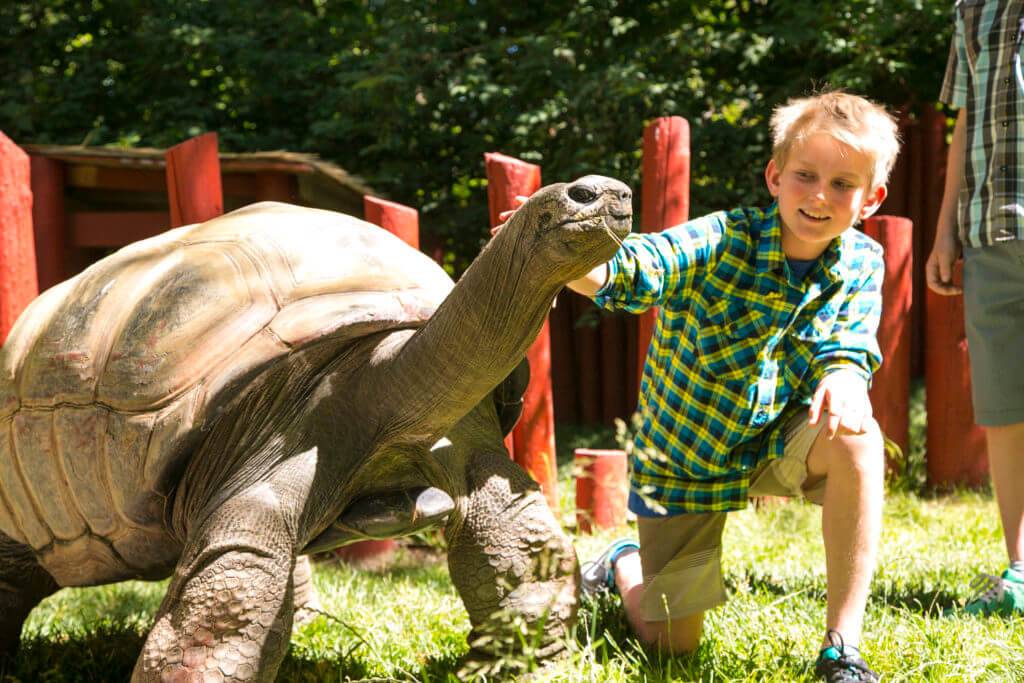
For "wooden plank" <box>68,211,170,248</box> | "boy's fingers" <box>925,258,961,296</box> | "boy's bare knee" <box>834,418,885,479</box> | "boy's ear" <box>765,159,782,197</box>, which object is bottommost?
"boy's bare knee" <box>834,418,885,479</box>

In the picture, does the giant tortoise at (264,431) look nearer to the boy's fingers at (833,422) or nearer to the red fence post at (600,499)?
the boy's fingers at (833,422)

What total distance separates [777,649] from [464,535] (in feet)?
2.97

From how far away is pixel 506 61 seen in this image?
5.89 meters

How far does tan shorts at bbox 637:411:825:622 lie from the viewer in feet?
9.04

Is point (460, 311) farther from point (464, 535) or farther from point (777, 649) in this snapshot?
point (777, 649)

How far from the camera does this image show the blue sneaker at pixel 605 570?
3.33m

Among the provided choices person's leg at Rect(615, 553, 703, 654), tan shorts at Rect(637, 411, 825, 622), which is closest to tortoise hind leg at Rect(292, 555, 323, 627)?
person's leg at Rect(615, 553, 703, 654)

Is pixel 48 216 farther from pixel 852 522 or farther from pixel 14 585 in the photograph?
pixel 852 522

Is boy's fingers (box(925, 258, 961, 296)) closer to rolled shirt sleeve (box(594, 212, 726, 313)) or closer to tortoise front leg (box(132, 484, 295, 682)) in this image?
rolled shirt sleeve (box(594, 212, 726, 313))

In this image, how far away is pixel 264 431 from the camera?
2.39m

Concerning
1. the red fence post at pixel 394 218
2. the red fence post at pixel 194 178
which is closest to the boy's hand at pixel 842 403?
the red fence post at pixel 394 218

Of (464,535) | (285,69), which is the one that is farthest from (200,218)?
(285,69)

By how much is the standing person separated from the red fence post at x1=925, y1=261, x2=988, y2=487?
1.46m

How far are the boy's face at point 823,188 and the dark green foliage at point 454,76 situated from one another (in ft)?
9.19
